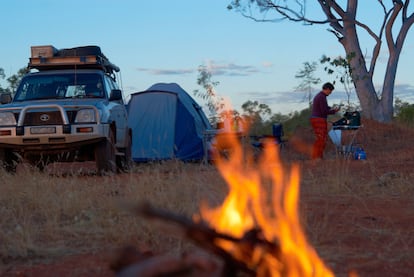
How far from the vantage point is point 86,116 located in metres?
10.2

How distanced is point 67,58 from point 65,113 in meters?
1.59

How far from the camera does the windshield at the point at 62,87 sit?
36.2 feet

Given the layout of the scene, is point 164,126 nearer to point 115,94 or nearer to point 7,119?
point 115,94

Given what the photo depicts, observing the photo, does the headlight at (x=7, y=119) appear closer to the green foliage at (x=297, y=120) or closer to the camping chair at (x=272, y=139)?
the camping chair at (x=272, y=139)

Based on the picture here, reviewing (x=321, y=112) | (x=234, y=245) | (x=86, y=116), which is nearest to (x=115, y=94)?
(x=86, y=116)

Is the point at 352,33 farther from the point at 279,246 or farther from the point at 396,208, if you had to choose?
the point at 279,246

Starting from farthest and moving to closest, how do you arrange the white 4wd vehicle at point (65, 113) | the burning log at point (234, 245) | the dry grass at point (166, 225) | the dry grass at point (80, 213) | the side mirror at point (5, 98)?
the side mirror at point (5, 98) → the white 4wd vehicle at point (65, 113) → the dry grass at point (80, 213) → the dry grass at point (166, 225) → the burning log at point (234, 245)

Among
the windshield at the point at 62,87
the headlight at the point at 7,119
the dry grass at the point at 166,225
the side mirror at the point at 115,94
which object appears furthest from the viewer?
the windshield at the point at 62,87

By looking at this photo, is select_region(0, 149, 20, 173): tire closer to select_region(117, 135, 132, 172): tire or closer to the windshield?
the windshield

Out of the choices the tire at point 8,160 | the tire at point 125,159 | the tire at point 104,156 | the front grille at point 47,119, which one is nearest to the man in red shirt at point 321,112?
the tire at point 125,159

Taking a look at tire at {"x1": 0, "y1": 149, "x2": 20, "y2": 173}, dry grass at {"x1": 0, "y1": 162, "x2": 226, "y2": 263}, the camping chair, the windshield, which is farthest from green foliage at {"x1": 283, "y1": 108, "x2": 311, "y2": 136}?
dry grass at {"x1": 0, "y1": 162, "x2": 226, "y2": 263}

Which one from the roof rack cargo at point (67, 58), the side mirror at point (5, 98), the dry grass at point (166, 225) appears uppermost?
the roof rack cargo at point (67, 58)

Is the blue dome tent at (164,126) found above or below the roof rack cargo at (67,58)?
below

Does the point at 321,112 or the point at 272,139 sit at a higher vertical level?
the point at 321,112
